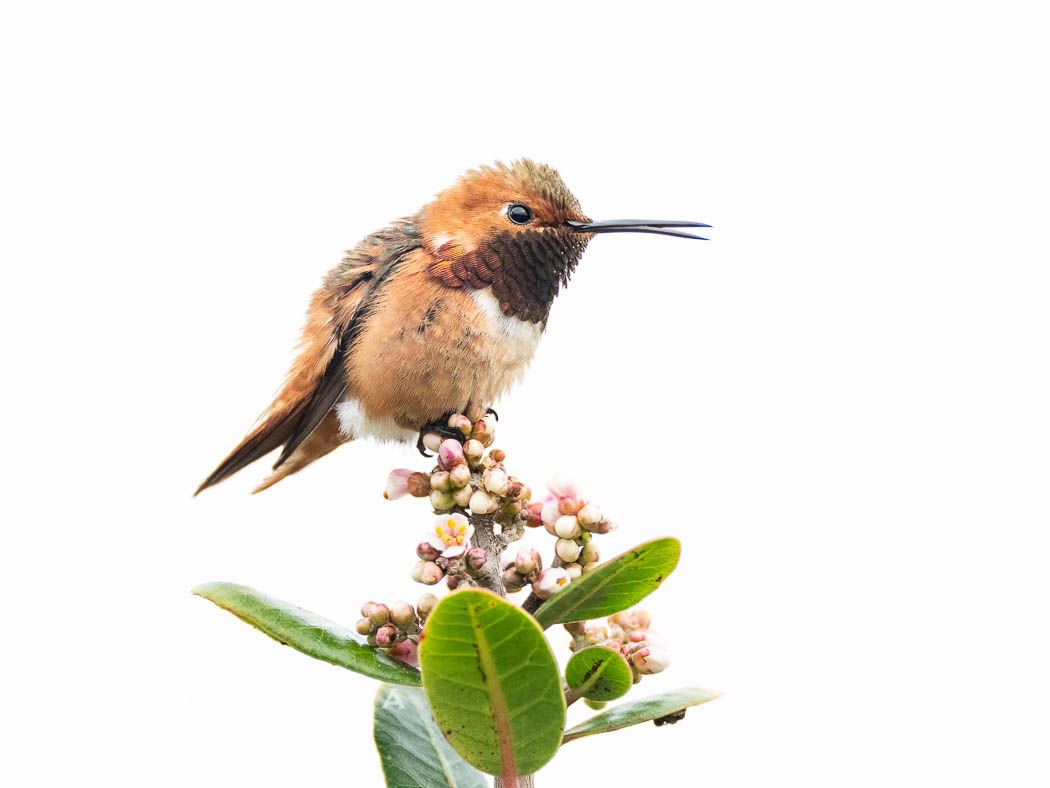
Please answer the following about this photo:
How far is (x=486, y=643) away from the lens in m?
Result: 1.82

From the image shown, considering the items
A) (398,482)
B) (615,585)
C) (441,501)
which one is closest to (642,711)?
(615,585)

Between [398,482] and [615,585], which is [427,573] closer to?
[398,482]

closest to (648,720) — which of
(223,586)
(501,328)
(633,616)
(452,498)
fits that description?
(633,616)

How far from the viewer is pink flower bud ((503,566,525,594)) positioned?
2203 millimetres

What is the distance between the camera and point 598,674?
207 centimetres

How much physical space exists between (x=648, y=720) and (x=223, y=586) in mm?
920

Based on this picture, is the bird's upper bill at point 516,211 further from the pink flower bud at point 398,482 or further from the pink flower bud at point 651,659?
the pink flower bud at point 651,659

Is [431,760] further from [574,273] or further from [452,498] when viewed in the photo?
[574,273]

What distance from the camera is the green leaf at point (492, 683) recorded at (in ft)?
5.88

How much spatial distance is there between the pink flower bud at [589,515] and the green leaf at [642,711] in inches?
15.5

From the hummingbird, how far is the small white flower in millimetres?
558

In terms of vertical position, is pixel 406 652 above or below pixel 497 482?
below

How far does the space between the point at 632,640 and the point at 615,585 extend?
0.28 meters

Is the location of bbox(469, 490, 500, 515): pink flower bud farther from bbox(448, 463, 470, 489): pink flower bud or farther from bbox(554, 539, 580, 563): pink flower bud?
bbox(554, 539, 580, 563): pink flower bud
